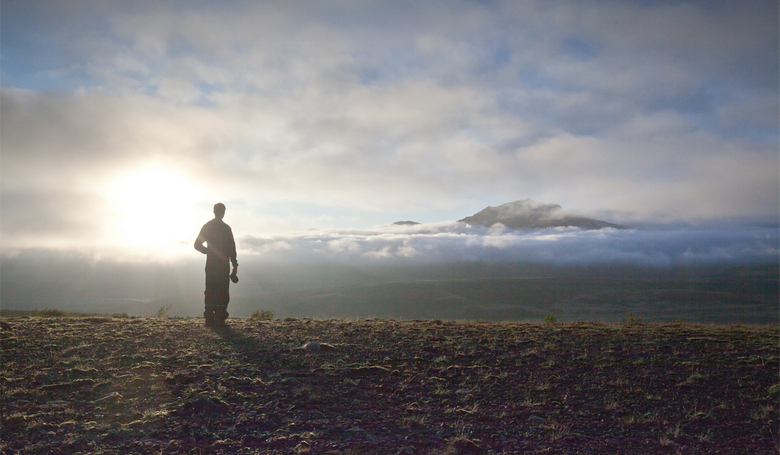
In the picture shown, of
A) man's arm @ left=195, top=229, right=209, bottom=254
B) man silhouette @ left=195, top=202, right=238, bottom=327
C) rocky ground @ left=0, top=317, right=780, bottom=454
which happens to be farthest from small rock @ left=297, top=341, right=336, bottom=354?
man's arm @ left=195, top=229, right=209, bottom=254

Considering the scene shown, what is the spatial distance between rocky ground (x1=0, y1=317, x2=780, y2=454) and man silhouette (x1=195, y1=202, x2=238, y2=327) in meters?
1.46

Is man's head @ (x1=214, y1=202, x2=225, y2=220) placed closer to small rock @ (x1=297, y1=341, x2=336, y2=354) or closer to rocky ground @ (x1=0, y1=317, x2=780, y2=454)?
rocky ground @ (x1=0, y1=317, x2=780, y2=454)

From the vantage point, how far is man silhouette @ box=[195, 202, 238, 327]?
14.0 meters

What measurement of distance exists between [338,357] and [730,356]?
9.43 meters

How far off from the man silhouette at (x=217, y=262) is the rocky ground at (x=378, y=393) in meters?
1.46

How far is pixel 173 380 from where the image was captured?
8.04 meters

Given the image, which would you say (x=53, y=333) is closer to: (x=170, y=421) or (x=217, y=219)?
(x=217, y=219)

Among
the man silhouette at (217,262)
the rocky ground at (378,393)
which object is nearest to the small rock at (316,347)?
the rocky ground at (378,393)

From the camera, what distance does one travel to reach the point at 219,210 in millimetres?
14867

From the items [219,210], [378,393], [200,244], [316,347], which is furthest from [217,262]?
[378,393]

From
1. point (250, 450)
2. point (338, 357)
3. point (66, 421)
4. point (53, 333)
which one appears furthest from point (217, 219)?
point (250, 450)

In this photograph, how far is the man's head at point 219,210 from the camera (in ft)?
48.8

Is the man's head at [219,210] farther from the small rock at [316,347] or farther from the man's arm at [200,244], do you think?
the small rock at [316,347]

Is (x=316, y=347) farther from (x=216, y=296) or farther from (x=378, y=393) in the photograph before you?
(x=216, y=296)
